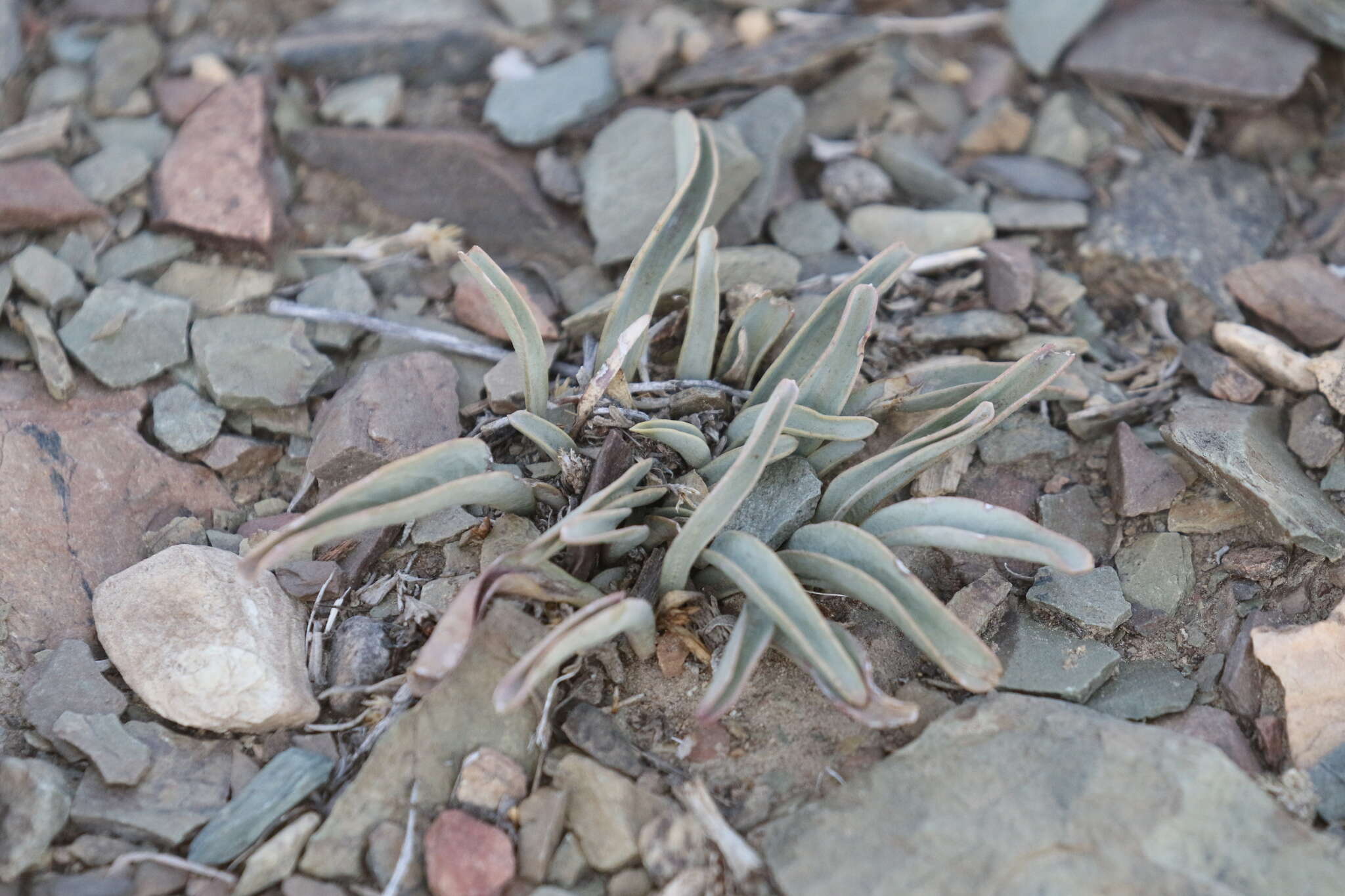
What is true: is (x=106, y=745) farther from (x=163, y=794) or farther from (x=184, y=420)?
(x=184, y=420)

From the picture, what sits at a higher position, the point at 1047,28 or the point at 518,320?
the point at 1047,28

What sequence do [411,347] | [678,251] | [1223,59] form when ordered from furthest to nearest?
[1223,59]
[411,347]
[678,251]

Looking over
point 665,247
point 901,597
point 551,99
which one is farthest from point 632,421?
point 551,99

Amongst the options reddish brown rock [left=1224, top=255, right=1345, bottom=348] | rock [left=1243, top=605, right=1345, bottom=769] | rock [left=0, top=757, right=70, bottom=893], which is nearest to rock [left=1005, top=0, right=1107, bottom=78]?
reddish brown rock [left=1224, top=255, right=1345, bottom=348]

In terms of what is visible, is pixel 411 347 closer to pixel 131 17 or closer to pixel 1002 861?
pixel 131 17

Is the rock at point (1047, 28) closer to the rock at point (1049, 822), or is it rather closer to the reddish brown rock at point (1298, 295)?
the reddish brown rock at point (1298, 295)

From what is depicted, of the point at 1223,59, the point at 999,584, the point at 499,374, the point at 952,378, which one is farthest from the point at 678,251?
the point at 1223,59
